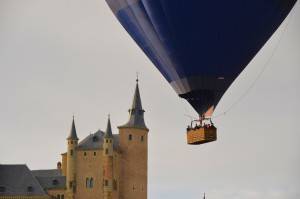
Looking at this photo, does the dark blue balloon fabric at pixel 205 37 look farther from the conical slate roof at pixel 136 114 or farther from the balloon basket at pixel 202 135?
the conical slate roof at pixel 136 114

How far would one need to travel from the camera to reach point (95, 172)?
300 feet

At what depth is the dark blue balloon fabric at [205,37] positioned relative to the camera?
35719mm

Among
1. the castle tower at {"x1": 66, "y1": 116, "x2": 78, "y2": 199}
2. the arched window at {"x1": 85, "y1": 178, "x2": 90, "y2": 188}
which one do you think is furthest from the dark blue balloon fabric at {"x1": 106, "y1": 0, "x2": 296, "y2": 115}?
the arched window at {"x1": 85, "y1": 178, "x2": 90, "y2": 188}

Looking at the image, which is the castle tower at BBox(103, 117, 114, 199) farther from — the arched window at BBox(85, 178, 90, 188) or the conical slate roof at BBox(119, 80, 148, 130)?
the conical slate roof at BBox(119, 80, 148, 130)

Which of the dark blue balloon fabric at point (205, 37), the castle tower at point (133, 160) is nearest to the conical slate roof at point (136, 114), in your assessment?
the castle tower at point (133, 160)

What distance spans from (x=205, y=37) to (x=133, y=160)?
5688 centimetres

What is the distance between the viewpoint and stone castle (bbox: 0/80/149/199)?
90875 millimetres

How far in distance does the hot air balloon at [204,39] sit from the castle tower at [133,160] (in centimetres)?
5527

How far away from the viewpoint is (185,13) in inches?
1406

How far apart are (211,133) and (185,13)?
4503mm

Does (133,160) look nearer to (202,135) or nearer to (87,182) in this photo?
(87,182)

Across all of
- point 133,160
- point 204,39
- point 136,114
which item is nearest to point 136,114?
point 136,114

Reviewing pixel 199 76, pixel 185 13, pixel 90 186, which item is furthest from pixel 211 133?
pixel 90 186

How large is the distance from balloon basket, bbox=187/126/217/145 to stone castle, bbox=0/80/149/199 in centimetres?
5491
